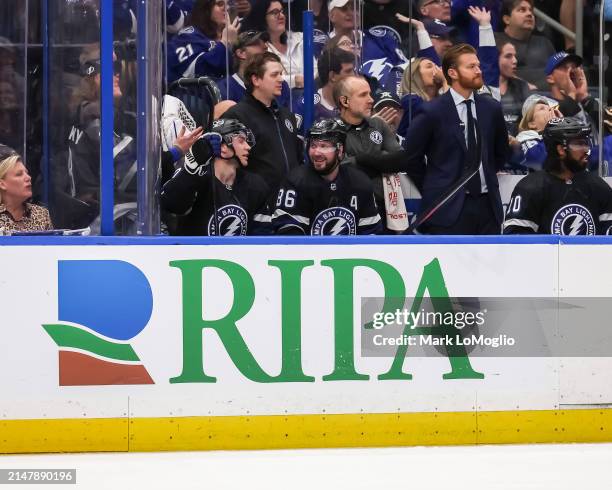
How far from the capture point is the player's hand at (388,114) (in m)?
7.21

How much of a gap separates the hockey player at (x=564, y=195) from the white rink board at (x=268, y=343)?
45 cm

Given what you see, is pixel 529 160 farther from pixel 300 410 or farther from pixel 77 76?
pixel 77 76

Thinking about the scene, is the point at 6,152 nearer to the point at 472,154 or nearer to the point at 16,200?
the point at 16,200

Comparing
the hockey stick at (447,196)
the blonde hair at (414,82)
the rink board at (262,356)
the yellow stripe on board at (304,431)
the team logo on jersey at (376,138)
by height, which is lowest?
the yellow stripe on board at (304,431)

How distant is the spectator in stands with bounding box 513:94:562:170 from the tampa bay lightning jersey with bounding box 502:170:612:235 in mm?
535

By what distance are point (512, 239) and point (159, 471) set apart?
1.95 metres

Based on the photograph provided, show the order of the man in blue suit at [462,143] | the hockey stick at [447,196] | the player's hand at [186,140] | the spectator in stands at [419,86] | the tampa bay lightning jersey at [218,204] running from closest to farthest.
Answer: the tampa bay lightning jersey at [218,204] < the player's hand at [186,140] < the hockey stick at [447,196] < the man in blue suit at [462,143] < the spectator in stands at [419,86]

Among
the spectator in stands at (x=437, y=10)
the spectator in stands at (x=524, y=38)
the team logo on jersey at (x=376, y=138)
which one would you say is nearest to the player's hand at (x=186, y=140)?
the team logo on jersey at (x=376, y=138)

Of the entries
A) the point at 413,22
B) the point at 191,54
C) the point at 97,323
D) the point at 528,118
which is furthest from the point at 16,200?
the point at 528,118

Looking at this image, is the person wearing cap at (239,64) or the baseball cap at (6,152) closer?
the baseball cap at (6,152)

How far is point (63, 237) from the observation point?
19.3 feet

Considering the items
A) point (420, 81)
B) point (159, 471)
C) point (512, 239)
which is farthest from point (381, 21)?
point (159, 471)

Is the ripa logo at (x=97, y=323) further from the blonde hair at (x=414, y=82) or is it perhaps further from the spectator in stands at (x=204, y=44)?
the blonde hair at (x=414, y=82)

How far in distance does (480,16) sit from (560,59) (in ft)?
1.75
